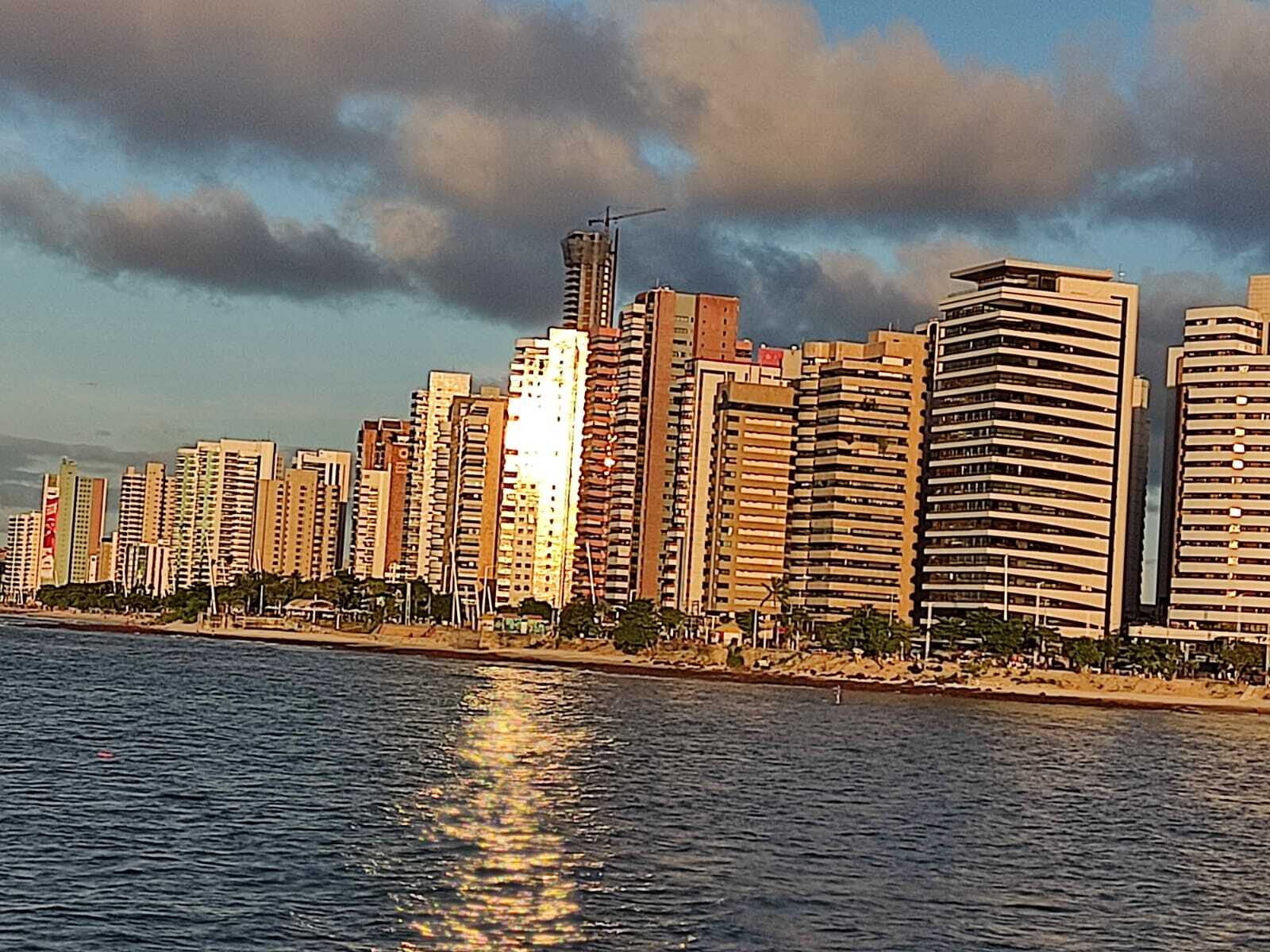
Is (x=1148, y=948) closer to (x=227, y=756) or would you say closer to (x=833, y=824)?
(x=833, y=824)

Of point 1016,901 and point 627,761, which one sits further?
point 627,761

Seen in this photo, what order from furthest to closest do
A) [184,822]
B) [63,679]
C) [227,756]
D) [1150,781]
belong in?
[63,679] < [1150,781] < [227,756] < [184,822]

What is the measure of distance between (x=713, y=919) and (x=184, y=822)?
2557cm

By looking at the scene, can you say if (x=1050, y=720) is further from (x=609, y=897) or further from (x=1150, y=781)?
(x=609, y=897)

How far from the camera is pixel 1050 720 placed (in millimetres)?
178250

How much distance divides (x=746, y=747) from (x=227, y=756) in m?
36.0

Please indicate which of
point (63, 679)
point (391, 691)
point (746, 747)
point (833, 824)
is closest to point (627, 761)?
point (746, 747)

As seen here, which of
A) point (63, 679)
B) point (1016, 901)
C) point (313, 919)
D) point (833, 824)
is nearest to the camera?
point (313, 919)

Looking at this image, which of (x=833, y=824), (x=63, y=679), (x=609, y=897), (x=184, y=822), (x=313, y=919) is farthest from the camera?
(x=63, y=679)

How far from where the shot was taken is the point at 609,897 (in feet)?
194

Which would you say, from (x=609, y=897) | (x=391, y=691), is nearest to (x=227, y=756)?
(x=609, y=897)

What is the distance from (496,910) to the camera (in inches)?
2199

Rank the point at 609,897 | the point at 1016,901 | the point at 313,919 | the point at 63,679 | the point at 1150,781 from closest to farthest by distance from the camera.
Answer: the point at 313,919 → the point at 609,897 → the point at 1016,901 → the point at 1150,781 → the point at 63,679

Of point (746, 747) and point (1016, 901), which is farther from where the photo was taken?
point (746, 747)
